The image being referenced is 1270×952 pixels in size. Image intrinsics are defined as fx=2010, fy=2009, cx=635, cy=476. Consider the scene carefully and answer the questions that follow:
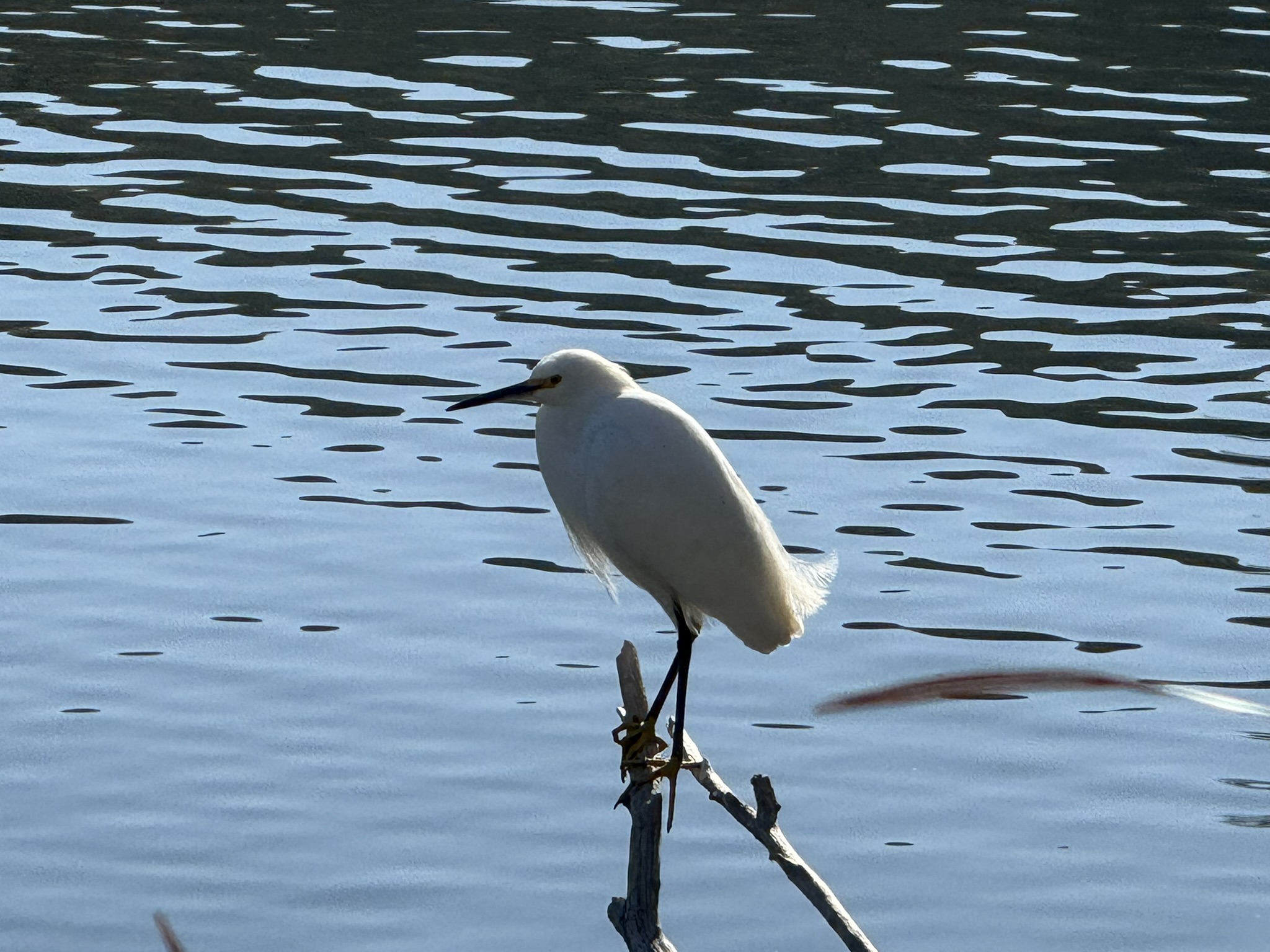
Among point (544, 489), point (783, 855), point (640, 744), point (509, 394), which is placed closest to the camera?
point (783, 855)

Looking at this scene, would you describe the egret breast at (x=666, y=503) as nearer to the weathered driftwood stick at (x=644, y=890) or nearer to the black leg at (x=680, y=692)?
the black leg at (x=680, y=692)

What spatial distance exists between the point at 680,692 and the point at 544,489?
3518 millimetres

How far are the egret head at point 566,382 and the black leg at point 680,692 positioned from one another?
56 cm

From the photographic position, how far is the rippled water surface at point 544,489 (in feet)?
17.6

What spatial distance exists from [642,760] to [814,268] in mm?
6323

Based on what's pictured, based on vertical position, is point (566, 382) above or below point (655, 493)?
above

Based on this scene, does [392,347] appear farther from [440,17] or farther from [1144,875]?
[440,17]

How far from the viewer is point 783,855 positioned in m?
3.38

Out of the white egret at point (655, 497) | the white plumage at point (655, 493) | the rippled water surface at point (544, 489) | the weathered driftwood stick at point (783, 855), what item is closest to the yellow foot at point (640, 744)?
the white egret at point (655, 497)

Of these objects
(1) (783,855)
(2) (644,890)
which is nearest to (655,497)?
(2) (644,890)

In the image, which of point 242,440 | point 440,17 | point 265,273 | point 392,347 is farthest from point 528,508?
point 440,17

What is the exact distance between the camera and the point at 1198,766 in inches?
233

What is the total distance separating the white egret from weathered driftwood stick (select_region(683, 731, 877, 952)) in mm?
535

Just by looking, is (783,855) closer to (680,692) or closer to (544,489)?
(680,692)
